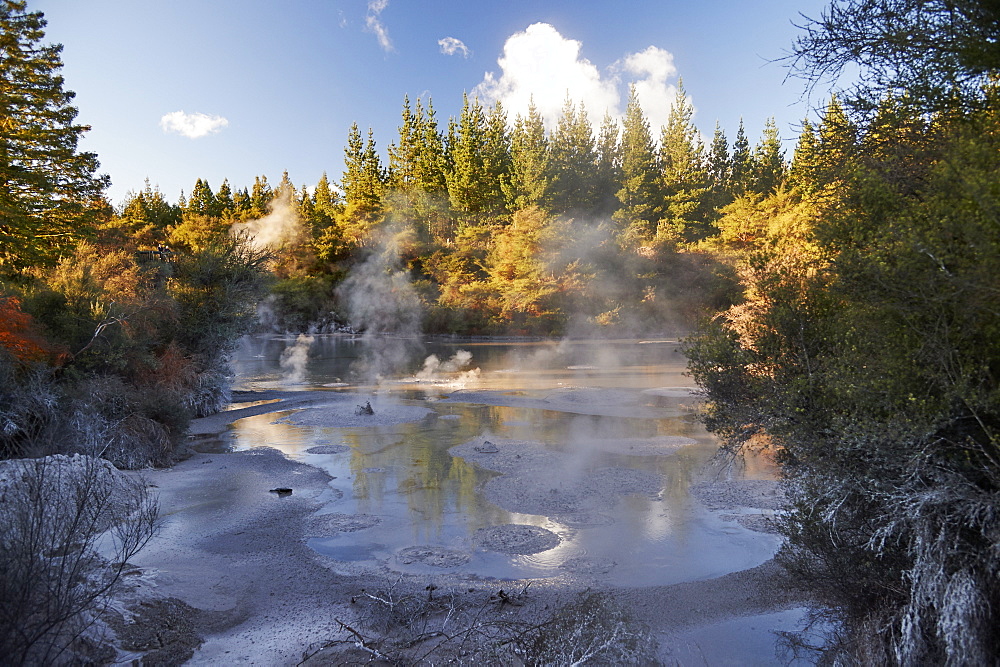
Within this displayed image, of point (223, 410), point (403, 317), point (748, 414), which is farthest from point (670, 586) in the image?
point (403, 317)

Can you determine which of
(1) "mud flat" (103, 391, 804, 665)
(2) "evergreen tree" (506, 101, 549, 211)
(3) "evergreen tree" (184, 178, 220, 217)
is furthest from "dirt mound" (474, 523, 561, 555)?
(3) "evergreen tree" (184, 178, 220, 217)

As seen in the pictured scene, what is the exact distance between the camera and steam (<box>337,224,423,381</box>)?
52531mm

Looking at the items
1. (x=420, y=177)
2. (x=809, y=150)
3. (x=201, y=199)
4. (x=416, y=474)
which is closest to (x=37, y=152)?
(x=416, y=474)

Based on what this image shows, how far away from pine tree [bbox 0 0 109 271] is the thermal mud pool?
11185 millimetres

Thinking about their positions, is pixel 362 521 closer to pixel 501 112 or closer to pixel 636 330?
pixel 636 330

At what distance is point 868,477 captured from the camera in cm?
516

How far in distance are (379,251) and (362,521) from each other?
4875 cm

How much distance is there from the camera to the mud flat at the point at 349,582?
5.96 metres

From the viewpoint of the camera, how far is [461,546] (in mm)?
8555

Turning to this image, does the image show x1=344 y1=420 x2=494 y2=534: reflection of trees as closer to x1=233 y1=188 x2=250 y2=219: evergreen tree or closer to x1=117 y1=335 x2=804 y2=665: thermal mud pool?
x1=117 y1=335 x2=804 y2=665: thermal mud pool

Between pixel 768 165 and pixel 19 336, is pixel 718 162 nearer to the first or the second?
pixel 768 165

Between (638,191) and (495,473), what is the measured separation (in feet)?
139

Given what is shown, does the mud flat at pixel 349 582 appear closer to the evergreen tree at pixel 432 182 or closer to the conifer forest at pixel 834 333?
the conifer forest at pixel 834 333

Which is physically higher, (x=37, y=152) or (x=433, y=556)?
(x=37, y=152)
